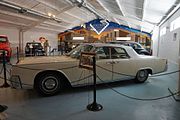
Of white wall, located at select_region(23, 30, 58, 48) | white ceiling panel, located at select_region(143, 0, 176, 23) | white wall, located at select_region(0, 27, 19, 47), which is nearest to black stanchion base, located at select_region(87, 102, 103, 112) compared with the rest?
white ceiling panel, located at select_region(143, 0, 176, 23)

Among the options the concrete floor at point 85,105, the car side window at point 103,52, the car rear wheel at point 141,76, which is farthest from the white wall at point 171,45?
the concrete floor at point 85,105

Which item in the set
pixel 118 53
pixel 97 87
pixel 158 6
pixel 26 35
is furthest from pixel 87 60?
pixel 26 35

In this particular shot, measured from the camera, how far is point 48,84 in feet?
14.3

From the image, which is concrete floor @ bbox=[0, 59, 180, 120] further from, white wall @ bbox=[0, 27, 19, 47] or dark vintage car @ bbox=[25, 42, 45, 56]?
white wall @ bbox=[0, 27, 19, 47]

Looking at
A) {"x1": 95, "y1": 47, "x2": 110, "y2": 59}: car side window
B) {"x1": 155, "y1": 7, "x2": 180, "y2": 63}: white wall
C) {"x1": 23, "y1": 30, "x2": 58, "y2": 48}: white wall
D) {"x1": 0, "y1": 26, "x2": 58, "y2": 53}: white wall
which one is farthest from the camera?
{"x1": 23, "y1": 30, "x2": 58, "y2": 48}: white wall

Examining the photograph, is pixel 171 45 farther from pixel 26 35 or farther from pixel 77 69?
pixel 26 35

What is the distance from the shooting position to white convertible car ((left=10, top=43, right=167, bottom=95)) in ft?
13.5

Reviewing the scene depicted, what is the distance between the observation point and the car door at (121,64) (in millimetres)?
5108

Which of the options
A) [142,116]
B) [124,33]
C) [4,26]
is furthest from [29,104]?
[124,33]

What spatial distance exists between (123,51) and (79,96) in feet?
7.20

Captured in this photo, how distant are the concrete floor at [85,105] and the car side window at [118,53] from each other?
1026mm

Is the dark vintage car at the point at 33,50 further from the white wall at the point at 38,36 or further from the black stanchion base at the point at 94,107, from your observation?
the black stanchion base at the point at 94,107

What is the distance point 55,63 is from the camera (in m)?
4.35

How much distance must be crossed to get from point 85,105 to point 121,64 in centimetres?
201
